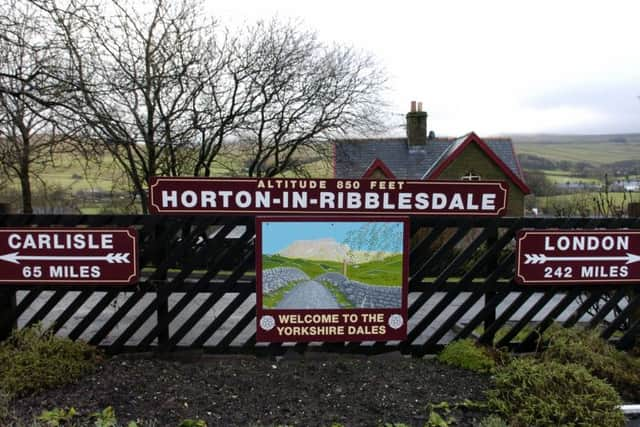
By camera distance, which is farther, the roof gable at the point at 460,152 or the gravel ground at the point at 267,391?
the roof gable at the point at 460,152

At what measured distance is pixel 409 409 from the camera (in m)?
3.74

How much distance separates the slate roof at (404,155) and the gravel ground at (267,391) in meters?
17.6

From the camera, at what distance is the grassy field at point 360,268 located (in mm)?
4672

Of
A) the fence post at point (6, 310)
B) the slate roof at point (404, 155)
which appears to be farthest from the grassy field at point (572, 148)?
the fence post at point (6, 310)

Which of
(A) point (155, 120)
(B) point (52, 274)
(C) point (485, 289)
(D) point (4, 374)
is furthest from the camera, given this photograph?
(A) point (155, 120)

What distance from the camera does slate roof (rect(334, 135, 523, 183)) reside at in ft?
73.3

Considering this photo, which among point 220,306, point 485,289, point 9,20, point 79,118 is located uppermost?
point 9,20

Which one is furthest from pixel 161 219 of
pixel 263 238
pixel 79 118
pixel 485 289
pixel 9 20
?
pixel 9 20

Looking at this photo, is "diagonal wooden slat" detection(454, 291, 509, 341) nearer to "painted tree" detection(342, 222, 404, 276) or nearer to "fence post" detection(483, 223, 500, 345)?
"fence post" detection(483, 223, 500, 345)

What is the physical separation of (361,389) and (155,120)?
14744 mm

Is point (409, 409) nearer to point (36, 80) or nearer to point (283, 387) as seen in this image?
point (283, 387)

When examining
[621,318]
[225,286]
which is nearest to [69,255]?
[225,286]

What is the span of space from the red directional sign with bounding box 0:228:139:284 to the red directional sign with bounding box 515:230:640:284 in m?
4.12

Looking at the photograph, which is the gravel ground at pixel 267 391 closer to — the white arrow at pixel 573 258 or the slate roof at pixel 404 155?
the white arrow at pixel 573 258
